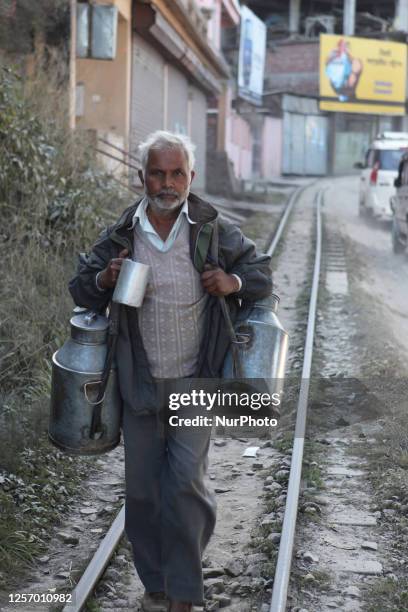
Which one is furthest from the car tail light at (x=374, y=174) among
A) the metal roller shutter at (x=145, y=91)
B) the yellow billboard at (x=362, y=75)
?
the yellow billboard at (x=362, y=75)

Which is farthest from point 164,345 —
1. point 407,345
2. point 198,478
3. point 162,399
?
point 407,345

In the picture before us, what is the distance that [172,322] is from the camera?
11.8 feet

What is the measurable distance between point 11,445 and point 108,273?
2423 mm

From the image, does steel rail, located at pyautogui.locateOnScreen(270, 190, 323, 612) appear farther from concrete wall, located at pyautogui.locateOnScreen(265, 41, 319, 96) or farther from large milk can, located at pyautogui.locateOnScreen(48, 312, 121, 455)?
concrete wall, located at pyautogui.locateOnScreen(265, 41, 319, 96)

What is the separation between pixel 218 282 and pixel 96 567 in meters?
1.51

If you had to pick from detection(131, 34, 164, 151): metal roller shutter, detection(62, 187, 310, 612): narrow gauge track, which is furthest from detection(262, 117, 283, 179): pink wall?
detection(62, 187, 310, 612): narrow gauge track

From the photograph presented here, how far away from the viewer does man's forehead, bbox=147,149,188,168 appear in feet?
11.6

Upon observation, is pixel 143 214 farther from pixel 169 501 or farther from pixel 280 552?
pixel 280 552

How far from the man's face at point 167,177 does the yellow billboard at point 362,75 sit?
148 ft

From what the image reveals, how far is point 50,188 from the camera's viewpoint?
9.91 m

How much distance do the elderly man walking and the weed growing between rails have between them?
3.58 feet

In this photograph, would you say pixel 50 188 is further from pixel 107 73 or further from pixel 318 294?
pixel 107 73

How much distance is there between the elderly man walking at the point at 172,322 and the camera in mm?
3561

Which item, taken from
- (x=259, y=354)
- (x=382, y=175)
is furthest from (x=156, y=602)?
(x=382, y=175)
